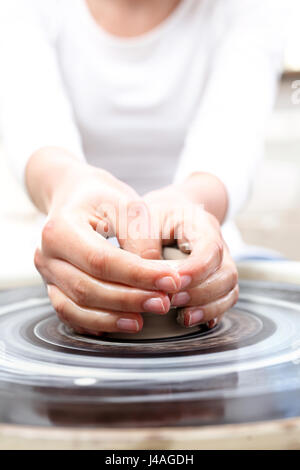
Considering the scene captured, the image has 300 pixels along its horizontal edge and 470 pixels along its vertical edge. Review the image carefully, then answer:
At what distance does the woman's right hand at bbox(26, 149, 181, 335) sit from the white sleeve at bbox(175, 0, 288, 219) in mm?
265

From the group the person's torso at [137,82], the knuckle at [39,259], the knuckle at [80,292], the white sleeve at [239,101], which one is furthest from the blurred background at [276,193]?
the knuckle at [80,292]

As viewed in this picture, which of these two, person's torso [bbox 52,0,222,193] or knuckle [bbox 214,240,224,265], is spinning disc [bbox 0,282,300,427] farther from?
person's torso [bbox 52,0,222,193]

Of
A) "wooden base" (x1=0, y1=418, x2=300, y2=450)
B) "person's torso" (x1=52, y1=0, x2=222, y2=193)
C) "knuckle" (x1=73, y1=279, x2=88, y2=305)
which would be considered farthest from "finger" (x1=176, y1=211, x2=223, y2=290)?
"person's torso" (x1=52, y1=0, x2=222, y2=193)

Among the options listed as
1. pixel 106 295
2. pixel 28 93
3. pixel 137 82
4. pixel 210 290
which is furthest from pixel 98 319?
pixel 137 82

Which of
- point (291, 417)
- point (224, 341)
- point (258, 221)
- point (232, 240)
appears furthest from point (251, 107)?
point (258, 221)

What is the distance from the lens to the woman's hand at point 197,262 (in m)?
0.61

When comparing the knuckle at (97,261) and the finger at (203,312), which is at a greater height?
the knuckle at (97,261)

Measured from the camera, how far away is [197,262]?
24.0 inches

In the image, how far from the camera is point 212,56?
1226mm

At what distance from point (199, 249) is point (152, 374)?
177 millimetres

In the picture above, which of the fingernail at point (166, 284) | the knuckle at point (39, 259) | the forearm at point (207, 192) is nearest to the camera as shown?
the fingernail at point (166, 284)

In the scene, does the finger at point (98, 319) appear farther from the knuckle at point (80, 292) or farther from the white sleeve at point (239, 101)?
the white sleeve at point (239, 101)

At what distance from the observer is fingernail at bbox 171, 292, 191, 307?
0.61m
